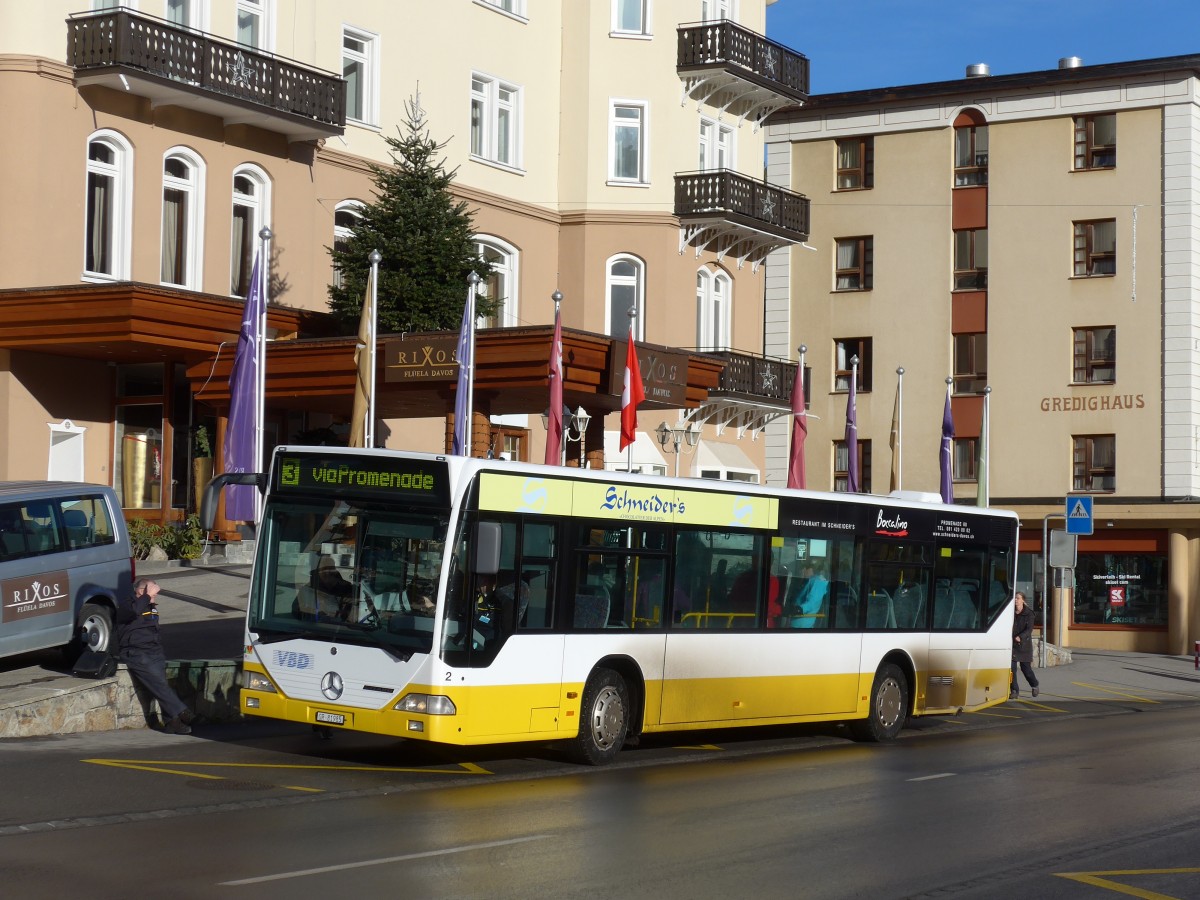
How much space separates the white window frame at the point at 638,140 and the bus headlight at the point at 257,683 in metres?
27.8

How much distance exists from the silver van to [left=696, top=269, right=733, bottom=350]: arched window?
25.0 meters

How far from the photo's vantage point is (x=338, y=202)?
116 ft

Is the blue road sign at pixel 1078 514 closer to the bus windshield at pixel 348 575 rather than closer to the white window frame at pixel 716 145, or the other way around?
the white window frame at pixel 716 145

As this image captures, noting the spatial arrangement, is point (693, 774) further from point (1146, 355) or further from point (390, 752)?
point (1146, 355)

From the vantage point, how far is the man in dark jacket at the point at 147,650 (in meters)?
16.0

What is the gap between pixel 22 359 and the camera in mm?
30406

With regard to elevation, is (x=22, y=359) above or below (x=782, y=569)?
above

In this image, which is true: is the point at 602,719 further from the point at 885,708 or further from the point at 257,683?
the point at 885,708

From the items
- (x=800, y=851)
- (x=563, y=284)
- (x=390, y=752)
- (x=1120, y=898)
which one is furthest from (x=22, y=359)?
(x=1120, y=898)

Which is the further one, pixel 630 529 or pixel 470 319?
pixel 470 319

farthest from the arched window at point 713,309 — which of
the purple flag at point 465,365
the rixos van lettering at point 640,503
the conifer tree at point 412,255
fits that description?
the rixos van lettering at point 640,503

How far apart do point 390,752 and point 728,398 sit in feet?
87.7

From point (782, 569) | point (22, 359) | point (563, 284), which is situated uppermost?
point (563, 284)

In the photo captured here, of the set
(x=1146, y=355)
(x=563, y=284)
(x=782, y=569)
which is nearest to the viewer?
(x=782, y=569)
